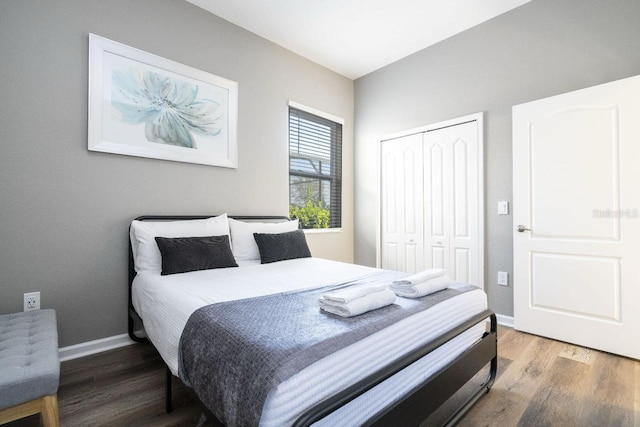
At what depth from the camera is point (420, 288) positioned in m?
1.52

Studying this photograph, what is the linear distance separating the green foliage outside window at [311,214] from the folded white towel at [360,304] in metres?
2.31

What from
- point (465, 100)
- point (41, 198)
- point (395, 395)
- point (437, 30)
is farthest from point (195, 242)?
point (437, 30)

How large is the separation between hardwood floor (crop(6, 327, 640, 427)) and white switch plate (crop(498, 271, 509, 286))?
67cm

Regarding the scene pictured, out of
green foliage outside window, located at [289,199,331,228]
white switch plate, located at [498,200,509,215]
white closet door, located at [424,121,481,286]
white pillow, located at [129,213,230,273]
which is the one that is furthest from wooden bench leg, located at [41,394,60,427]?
white switch plate, located at [498,200,509,215]

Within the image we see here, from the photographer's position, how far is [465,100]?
313 centimetres

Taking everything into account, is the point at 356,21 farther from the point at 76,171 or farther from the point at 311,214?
the point at 76,171

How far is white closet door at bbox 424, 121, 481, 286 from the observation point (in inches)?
120

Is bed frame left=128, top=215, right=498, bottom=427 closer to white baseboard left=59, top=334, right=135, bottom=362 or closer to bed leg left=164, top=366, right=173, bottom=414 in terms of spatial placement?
bed leg left=164, top=366, right=173, bottom=414

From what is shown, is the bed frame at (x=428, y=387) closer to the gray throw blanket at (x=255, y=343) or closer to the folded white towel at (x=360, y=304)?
the gray throw blanket at (x=255, y=343)

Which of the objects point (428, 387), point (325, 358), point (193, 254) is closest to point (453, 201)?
point (428, 387)

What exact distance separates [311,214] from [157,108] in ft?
6.53

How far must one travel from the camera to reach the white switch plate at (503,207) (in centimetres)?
284

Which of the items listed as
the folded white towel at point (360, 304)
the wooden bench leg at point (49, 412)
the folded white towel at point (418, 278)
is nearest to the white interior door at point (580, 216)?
the folded white towel at point (418, 278)

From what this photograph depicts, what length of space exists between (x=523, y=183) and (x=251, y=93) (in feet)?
9.01
